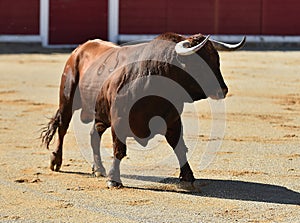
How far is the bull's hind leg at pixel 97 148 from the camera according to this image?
491 cm

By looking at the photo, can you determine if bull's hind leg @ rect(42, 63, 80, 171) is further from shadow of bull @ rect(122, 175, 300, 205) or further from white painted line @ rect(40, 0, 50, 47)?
white painted line @ rect(40, 0, 50, 47)

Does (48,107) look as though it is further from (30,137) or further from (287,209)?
(287,209)

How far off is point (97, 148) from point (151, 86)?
0.77 metres

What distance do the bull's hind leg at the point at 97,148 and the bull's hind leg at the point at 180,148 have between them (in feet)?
1.54

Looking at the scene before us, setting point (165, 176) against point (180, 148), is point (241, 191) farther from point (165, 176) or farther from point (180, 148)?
point (165, 176)

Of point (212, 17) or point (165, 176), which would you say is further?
point (212, 17)

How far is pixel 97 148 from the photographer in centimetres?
503

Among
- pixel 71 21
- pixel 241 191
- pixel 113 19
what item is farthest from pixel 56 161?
pixel 113 19

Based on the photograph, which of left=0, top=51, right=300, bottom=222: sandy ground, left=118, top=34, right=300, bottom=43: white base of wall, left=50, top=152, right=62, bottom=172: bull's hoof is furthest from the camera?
left=118, top=34, right=300, bottom=43: white base of wall

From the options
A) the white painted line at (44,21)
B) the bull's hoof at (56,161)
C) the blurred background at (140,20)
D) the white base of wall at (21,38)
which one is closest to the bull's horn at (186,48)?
the bull's hoof at (56,161)

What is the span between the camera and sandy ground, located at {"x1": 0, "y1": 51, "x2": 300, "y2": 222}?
13.3 feet

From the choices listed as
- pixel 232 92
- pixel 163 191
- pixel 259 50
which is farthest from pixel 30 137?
pixel 259 50

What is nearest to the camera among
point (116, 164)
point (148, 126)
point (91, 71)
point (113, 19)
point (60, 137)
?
point (148, 126)

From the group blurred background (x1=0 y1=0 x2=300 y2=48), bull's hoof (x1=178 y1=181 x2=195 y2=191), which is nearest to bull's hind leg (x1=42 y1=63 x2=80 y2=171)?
bull's hoof (x1=178 y1=181 x2=195 y2=191)
